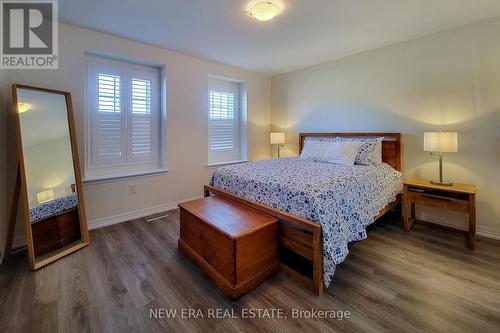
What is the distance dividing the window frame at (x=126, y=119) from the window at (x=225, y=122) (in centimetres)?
90

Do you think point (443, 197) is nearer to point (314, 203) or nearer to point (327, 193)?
point (327, 193)

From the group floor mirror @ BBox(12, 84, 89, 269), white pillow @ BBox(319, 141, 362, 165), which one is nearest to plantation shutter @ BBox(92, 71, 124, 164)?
floor mirror @ BBox(12, 84, 89, 269)

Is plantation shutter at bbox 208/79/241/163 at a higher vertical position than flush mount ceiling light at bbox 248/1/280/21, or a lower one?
lower

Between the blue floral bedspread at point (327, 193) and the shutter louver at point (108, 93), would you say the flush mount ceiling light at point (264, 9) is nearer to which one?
the blue floral bedspread at point (327, 193)

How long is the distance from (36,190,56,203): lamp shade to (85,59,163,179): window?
62 centimetres

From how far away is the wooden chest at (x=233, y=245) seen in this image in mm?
1647

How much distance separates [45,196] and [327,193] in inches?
104

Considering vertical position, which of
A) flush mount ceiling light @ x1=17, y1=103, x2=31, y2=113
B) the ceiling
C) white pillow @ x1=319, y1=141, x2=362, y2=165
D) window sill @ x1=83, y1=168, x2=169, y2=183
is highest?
the ceiling

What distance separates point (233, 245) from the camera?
1.61 m

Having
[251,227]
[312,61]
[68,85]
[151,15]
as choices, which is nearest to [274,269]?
[251,227]

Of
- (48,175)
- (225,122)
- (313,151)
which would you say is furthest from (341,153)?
(48,175)

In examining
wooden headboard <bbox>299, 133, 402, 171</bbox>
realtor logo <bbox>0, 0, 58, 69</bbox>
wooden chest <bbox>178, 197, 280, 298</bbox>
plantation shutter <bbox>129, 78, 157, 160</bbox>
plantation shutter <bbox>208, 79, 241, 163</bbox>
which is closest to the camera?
wooden chest <bbox>178, 197, 280, 298</bbox>

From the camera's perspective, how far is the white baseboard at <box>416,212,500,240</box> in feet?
8.32

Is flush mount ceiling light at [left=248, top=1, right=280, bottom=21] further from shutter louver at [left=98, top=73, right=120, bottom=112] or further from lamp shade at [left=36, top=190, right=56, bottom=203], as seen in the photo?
lamp shade at [left=36, top=190, right=56, bottom=203]
